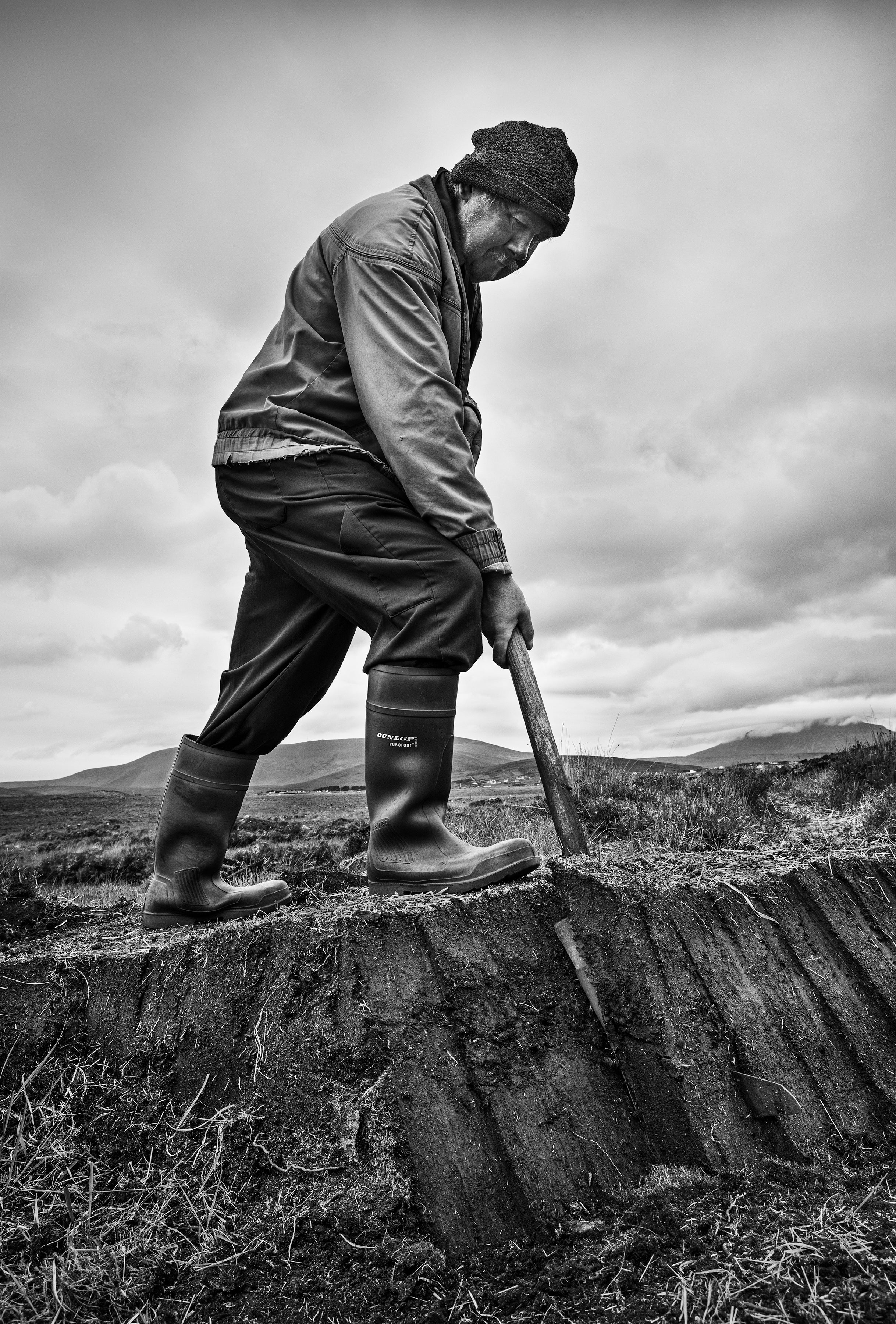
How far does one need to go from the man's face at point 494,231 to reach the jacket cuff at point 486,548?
3.55 feet

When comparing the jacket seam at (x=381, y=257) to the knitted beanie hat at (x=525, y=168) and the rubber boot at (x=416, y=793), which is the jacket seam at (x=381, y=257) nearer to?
the knitted beanie hat at (x=525, y=168)

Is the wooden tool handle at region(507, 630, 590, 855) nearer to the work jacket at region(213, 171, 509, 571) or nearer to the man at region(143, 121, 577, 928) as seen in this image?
the man at region(143, 121, 577, 928)

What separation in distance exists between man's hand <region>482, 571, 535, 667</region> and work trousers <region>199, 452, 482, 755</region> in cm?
12

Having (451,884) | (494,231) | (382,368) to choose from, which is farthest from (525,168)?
(451,884)

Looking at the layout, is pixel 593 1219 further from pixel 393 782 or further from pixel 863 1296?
pixel 393 782

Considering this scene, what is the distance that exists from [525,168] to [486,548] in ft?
4.39

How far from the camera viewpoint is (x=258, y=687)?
289 cm

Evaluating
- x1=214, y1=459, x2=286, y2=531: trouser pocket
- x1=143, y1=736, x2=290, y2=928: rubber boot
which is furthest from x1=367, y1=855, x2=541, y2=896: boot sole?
x1=214, y1=459, x2=286, y2=531: trouser pocket

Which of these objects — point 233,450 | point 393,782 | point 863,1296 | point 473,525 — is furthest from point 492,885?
point 233,450

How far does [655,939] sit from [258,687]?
1564mm

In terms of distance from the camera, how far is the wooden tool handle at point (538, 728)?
2.67 m

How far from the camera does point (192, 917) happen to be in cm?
286

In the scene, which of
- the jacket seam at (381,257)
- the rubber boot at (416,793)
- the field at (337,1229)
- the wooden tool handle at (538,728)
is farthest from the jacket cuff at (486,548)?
the field at (337,1229)

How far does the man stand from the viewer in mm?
2465
